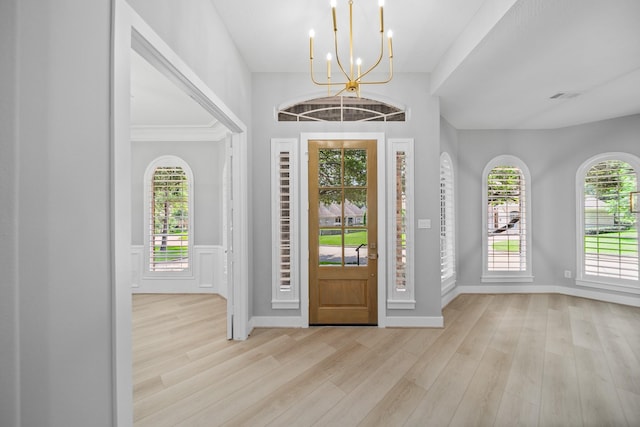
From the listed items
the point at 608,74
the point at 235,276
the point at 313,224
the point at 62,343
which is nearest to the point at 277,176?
the point at 313,224

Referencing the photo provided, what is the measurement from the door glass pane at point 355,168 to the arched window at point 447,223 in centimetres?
154

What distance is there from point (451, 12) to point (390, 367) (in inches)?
122

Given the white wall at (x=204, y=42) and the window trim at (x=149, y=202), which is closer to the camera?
the white wall at (x=204, y=42)

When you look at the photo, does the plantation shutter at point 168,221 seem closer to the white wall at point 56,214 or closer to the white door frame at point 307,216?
the white door frame at point 307,216

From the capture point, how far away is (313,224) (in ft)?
10.6

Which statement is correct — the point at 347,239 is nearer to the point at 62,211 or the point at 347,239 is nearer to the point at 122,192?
the point at 122,192

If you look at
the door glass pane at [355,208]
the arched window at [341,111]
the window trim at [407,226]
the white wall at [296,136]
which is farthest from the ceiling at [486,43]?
the door glass pane at [355,208]

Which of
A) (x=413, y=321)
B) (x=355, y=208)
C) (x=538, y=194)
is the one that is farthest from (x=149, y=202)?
(x=538, y=194)

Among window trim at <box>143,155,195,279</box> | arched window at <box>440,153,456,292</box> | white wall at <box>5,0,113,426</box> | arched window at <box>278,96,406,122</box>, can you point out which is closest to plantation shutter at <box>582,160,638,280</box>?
arched window at <box>440,153,456,292</box>

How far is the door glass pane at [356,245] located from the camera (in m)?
3.25

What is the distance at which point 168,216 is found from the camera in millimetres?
4785

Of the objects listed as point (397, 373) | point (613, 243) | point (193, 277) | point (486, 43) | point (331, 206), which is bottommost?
point (397, 373)

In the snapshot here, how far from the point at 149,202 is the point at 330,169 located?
3494 mm

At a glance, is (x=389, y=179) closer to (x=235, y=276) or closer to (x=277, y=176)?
(x=277, y=176)
